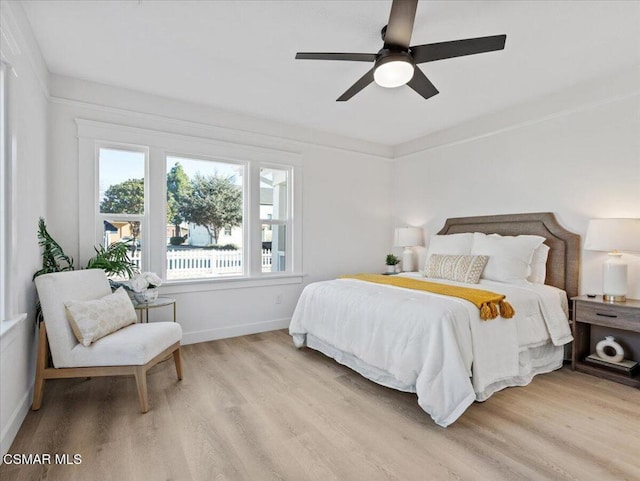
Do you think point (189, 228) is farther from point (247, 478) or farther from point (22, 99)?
point (247, 478)

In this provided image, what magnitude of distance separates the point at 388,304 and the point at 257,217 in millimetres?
2225

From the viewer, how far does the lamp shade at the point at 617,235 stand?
9.13 ft

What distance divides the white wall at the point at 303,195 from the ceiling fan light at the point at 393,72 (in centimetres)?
225

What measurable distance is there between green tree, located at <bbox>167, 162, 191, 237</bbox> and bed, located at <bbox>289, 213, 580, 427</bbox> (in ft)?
5.47

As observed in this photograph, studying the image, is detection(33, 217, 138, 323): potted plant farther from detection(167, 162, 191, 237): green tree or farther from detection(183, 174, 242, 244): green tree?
detection(183, 174, 242, 244): green tree

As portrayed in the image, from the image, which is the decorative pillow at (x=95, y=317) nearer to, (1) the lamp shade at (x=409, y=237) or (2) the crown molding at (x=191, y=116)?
(2) the crown molding at (x=191, y=116)

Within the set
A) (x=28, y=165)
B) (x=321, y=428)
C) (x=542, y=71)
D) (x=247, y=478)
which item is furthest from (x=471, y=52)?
(x=28, y=165)

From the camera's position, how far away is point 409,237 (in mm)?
4871

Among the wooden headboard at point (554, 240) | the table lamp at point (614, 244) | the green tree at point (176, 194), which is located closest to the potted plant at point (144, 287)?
the green tree at point (176, 194)

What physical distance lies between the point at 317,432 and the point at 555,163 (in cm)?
346

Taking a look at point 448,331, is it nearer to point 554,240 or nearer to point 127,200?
point 554,240

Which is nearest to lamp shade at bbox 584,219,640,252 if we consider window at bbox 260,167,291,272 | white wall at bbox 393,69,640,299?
white wall at bbox 393,69,640,299

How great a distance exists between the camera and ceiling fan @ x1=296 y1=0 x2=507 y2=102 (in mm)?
1935

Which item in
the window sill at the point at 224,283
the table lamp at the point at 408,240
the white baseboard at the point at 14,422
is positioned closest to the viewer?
the white baseboard at the point at 14,422
